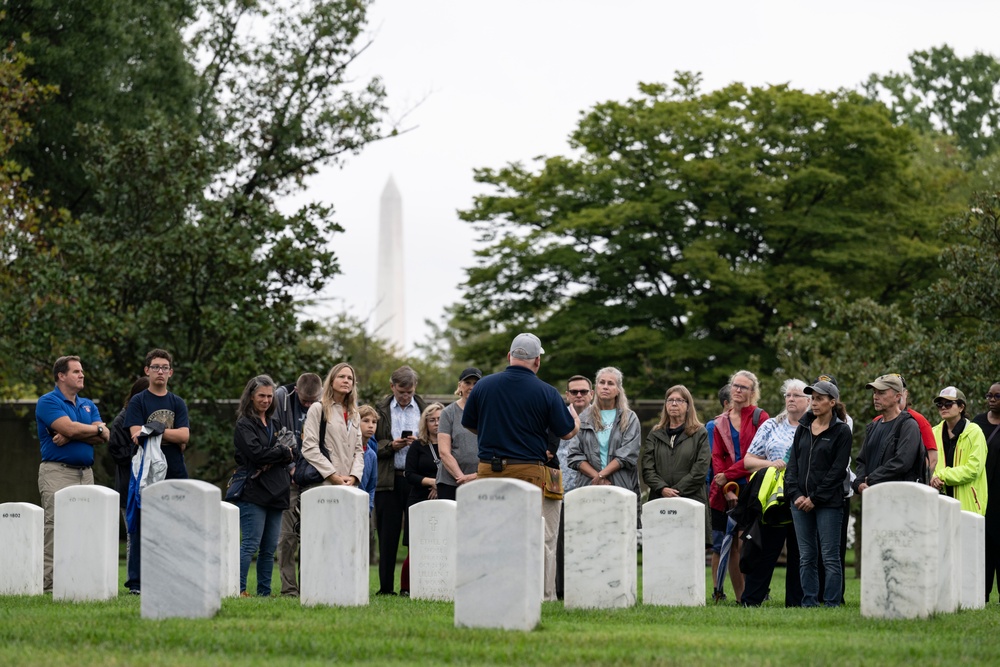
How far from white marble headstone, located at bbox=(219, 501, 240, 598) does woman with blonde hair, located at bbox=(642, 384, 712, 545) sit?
3.82 m

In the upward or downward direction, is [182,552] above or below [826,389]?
below

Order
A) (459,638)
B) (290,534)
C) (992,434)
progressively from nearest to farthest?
(459,638) < (992,434) < (290,534)

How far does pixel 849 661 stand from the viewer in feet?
26.9

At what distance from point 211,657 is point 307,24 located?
2332 cm

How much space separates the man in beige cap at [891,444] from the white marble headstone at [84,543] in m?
6.34

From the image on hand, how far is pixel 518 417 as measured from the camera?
36.5 ft

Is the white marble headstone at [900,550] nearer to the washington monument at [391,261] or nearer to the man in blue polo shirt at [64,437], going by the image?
the man in blue polo shirt at [64,437]

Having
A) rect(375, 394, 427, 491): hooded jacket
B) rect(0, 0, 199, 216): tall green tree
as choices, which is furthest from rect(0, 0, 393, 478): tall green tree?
rect(375, 394, 427, 491): hooded jacket

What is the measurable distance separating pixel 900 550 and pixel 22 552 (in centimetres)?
734

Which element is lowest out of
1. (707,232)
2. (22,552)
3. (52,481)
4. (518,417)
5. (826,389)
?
(22,552)

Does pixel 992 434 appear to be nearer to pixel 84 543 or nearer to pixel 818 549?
pixel 818 549

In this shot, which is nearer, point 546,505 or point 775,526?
point 546,505

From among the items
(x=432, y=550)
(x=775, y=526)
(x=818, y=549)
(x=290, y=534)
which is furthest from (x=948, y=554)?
(x=290, y=534)

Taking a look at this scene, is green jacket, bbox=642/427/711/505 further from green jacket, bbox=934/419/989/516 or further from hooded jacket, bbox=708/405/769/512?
green jacket, bbox=934/419/989/516
